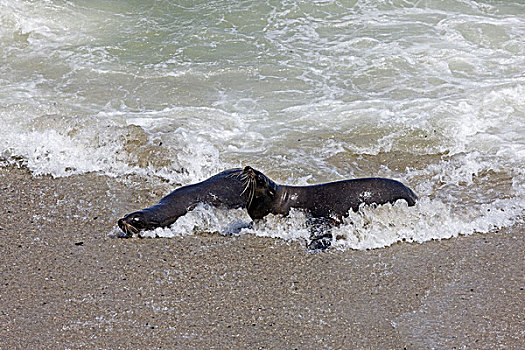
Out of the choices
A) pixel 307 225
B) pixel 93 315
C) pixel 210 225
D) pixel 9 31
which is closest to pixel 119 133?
pixel 210 225

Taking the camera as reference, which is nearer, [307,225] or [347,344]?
[347,344]

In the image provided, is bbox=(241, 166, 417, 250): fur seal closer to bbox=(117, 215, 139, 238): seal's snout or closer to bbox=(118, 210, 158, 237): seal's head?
bbox=(118, 210, 158, 237): seal's head

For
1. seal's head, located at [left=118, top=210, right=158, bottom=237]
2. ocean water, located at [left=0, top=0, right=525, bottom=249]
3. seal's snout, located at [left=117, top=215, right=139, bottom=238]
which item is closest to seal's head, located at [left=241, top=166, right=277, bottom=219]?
ocean water, located at [left=0, top=0, right=525, bottom=249]

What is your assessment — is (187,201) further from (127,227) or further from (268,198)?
(268,198)

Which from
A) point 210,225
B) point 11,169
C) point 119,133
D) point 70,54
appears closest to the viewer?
point 210,225

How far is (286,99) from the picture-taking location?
8.28m

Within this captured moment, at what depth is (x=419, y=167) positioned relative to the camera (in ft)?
21.5

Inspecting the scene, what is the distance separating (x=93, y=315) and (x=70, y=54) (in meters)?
6.64

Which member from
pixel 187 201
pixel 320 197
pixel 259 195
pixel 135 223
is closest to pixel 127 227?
pixel 135 223

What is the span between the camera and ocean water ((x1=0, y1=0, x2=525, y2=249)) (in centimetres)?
601

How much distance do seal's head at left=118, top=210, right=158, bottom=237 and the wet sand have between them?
12cm

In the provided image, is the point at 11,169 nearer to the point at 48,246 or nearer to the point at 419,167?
the point at 48,246

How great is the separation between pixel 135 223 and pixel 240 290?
118 cm

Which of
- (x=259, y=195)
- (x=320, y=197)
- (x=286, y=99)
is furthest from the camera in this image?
(x=286, y=99)
